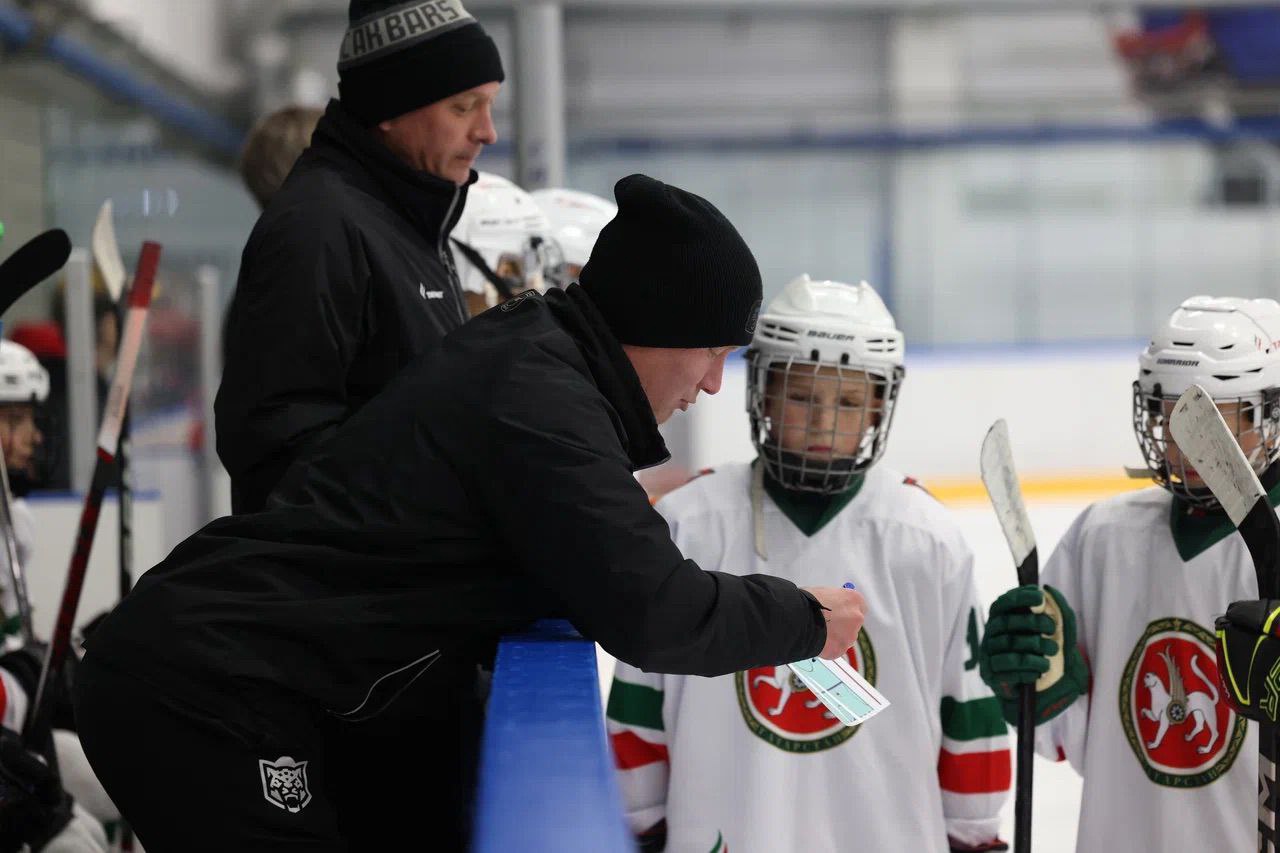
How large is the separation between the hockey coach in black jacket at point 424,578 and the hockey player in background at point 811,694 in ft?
2.01

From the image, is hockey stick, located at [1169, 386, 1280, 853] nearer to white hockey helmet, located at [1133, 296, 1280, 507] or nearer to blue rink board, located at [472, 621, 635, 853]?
white hockey helmet, located at [1133, 296, 1280, 507]

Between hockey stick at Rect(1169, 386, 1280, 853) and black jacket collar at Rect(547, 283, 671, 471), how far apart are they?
614 mm

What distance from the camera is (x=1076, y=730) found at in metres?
1.91

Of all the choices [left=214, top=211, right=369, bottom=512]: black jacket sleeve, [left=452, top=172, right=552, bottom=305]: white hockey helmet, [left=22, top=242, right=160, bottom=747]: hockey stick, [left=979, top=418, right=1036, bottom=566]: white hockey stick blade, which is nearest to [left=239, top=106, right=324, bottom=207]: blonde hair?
[left=22, top=242, right=160, bottom=747]: hockey stick

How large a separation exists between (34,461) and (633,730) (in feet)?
4.21

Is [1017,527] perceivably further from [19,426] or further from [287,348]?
[19,426]

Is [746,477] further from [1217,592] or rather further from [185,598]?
[185,598]

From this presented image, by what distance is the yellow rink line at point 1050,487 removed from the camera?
5773 millimetres

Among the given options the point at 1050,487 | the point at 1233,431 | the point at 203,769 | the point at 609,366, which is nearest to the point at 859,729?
the point at 1233,431

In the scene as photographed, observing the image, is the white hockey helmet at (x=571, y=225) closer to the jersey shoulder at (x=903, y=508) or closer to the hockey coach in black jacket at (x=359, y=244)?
the hockey coach in black jacket at (x=359, y=244)

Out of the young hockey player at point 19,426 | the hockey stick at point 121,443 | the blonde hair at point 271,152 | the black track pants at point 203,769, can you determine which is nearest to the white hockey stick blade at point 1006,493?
the black track pants at point 203,769

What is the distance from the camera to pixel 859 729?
178 cm

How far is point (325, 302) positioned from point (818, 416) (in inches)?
24.3

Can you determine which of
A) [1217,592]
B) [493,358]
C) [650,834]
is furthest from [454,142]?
[1217,592]
